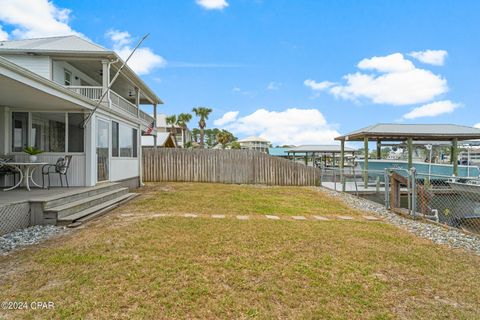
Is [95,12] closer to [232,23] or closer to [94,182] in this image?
[232,23]

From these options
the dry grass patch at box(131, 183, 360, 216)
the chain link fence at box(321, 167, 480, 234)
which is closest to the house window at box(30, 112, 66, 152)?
the dry grass patch at box(131, 183, 360, 216)

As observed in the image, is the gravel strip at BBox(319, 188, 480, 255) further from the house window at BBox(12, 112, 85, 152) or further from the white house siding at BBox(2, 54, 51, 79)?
the white house siding at BBox(2, 54, 51, 79)

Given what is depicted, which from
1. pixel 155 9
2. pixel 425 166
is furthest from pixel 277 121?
pixel 155 9

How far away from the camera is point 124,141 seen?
10828 mm

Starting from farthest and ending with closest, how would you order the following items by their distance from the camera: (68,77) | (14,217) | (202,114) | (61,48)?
(202,114) → (68,77) → (61,48) → (14,217)

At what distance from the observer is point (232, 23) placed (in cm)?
1453

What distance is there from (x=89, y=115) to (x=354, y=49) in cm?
1565

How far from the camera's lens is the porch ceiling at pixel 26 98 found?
17.4 ft

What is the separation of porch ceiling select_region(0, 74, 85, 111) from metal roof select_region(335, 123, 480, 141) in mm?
12668

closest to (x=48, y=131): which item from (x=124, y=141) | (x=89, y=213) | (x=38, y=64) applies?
(x=124, y=141)

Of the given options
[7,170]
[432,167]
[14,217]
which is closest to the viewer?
[14,217]

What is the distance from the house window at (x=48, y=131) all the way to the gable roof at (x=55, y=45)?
461 centimetres

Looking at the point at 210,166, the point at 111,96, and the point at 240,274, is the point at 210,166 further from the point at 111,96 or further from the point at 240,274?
the point at 240,274

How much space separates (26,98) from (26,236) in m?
3.71
